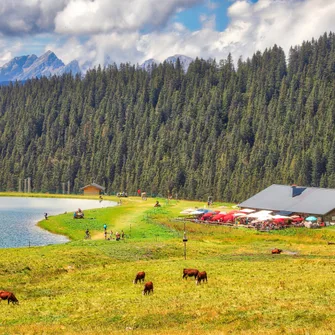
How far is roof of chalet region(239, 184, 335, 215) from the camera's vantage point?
9969cm

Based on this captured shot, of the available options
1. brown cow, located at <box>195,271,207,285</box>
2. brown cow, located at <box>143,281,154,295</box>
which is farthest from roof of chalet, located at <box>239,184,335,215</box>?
brown cow, located at <box>143,281,154,295</box>

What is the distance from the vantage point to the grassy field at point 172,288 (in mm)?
29125

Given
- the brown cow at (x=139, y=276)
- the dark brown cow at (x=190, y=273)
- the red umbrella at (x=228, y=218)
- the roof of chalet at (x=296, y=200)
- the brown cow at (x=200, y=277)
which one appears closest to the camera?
the brown cow at (x=200, y=277)

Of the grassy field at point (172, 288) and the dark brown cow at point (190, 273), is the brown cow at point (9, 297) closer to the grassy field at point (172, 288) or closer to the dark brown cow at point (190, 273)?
the grassy field at point (172, 288)

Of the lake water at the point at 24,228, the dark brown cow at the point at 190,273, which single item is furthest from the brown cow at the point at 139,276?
the lake water at the point at 24,228

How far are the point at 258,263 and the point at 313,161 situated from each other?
122 m

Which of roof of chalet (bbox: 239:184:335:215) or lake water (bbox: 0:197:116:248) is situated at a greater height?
roof of chalet (bbox: 239:184:335:215)

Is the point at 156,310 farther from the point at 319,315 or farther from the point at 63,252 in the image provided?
the point at 63,252

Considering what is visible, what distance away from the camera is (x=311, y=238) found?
8100 centimetres

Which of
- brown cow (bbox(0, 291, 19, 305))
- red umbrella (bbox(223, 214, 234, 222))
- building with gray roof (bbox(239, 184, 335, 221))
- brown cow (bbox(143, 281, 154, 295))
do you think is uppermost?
building with gray roof (bbox(239, 184, 335, 221))

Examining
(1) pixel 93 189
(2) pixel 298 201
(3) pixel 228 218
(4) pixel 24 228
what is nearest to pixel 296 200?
(2) pixel 298 201

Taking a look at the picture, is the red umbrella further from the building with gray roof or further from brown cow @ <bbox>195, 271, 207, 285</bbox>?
brown cow @ <bbox>195, 271, 207, 285</bbox>

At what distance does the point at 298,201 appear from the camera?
341 ft

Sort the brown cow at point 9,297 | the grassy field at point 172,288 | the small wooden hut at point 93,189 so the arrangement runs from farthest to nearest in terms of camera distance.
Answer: the small wooden hut at point 93,189
the brown cow at point 9,297
the grassy field at point 172,288
